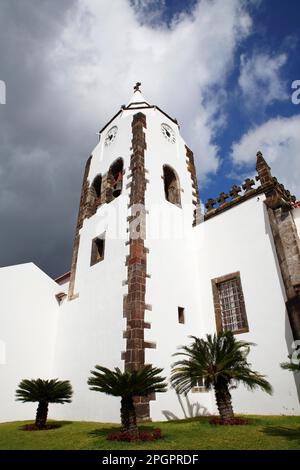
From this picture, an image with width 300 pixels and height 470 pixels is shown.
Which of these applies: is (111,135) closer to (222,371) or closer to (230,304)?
(230,304)

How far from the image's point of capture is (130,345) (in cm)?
947

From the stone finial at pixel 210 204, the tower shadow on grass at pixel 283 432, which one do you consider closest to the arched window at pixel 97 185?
the stone finial at pixel 210 204

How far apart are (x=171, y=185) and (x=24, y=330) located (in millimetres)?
9888

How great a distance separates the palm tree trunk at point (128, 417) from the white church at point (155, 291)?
265 centimetres

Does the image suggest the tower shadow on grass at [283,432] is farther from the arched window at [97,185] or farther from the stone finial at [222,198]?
the arched window at [97,185]

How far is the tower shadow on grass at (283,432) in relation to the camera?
5.58 meters

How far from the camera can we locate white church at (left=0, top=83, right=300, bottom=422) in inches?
383

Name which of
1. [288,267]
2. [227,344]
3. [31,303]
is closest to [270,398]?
[227,344]

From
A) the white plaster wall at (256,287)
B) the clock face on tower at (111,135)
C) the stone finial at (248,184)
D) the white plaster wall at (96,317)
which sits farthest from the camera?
the clock face on tower at (111,135)

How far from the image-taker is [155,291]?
11047 millimetres

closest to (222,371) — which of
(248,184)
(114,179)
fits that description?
(248,184)

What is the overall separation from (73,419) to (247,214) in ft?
33.1

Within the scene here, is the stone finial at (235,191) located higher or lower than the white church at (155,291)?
higher
